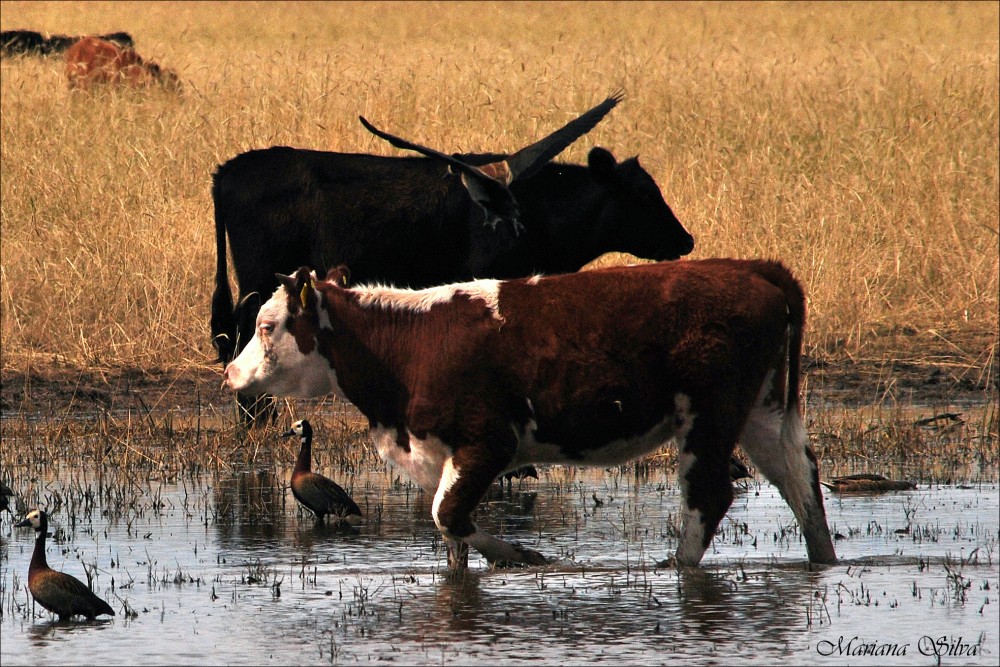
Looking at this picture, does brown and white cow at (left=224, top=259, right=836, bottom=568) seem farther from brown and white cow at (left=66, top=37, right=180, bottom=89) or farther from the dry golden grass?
brown and white cow at (left=66, top=37, right=180, bottom=89)

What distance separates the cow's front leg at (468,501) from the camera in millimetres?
6430

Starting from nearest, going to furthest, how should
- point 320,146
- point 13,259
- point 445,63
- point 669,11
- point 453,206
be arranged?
point 453,206, point 13,259, point 320,146, point 445,63, point 669,11

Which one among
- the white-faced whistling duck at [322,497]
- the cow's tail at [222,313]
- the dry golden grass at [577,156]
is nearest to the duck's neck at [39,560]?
the white-faced whistling duck at [322,497]

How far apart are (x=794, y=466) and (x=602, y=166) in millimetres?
3648

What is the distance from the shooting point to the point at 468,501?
6.44 m

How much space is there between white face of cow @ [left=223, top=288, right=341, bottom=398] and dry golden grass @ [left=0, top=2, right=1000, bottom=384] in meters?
4.44

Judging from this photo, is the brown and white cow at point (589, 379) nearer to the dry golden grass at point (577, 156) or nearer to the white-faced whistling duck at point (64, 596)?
the white-faced whistling duck at point (64, 596)

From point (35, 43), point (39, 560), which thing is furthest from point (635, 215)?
point (35, 43)

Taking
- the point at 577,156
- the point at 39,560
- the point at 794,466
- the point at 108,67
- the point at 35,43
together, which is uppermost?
the point at 35,43

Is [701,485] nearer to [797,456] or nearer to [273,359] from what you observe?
[797,456]

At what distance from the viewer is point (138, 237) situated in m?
13.0

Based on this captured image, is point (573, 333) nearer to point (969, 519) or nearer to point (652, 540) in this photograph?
point (652, 540)

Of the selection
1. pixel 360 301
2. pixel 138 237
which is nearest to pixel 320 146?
pixel 138 237

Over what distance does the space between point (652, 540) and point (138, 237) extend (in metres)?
7.14
